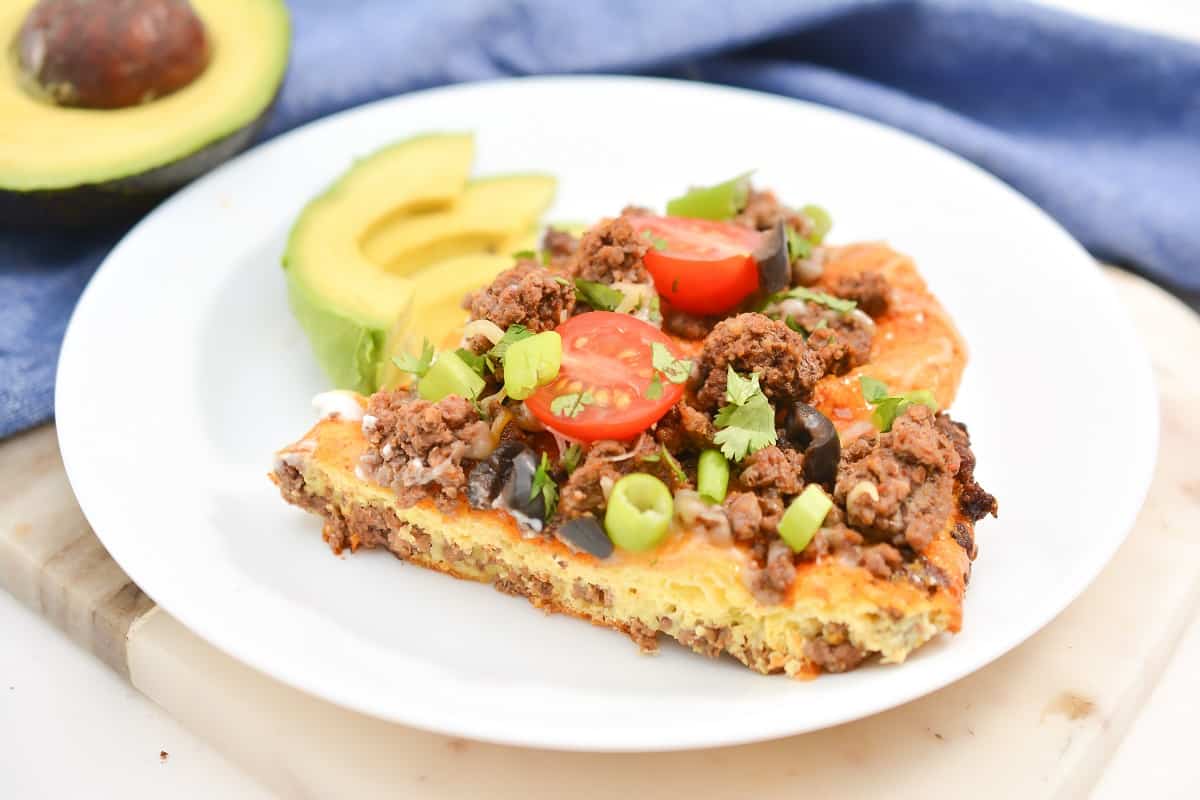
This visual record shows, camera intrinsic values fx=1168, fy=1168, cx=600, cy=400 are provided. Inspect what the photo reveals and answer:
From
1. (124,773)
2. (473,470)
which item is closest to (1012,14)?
(473,470)

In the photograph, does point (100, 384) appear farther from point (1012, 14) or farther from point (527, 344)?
point (1012, 14)

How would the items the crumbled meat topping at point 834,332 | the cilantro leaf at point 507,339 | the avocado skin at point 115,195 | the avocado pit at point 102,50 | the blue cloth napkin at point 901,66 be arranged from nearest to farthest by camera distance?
the cilantro leaf at point 507,339 → the crumbled meat topping at point 834,332 → the avocado skin at point 115,195 → the avocado pit at point 102,50 → the blue cloth napkin at point 901,66

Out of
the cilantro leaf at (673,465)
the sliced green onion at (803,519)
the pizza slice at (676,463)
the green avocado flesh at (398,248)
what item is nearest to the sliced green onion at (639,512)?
the pizza slice at (676,463)

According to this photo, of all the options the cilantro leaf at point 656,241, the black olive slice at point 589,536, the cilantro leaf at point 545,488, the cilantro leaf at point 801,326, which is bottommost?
the black olive slice at point 589,536

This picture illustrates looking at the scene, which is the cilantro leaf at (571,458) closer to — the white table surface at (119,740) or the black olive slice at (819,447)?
the black olive slice at (819,447)

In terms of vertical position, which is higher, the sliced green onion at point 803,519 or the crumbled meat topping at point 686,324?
the sliced green onion at point 803,519

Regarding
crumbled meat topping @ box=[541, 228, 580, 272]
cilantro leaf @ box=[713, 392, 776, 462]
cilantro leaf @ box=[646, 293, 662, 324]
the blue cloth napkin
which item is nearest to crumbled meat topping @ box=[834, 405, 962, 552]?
cilantro leaf @ box=[713, 392, 776, 462]

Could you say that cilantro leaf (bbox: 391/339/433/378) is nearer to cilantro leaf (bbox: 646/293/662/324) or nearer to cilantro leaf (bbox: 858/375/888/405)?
cilantro leaf (bbox: 646/293/662/324)
